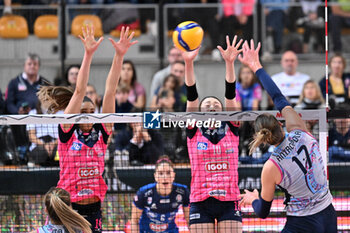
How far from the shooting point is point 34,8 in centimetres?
1441

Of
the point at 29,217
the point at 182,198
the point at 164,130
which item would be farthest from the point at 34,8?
the point at 182,198

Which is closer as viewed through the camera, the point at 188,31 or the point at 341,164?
the point at 188,31

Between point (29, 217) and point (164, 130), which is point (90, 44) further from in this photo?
point (164, 130)

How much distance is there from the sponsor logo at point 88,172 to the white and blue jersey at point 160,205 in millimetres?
1587

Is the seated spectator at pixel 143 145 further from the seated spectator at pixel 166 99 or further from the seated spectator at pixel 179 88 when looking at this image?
the seated spectator at pixel 179 88

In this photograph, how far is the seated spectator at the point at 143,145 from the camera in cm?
1092

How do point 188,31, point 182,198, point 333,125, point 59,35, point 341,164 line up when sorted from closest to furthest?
point 188,31 → point 182,198 → point 341,164 → point 333,125 → point 59,35

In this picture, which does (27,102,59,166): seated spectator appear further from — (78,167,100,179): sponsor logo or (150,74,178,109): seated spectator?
(78,167,100,179): sponsor logo

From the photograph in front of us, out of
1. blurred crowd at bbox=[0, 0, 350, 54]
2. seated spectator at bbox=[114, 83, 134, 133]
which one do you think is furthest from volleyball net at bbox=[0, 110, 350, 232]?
blurred crowd at bbox=[0, 0, 350, 54]

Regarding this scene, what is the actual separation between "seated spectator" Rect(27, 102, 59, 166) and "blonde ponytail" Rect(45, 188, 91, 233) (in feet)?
12.4

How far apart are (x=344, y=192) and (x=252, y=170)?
151 centimetres

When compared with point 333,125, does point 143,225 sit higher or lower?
lower

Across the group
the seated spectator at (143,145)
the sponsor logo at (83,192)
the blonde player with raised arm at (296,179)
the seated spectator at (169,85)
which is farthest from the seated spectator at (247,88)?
the blonde player with raised arm at (296,179)

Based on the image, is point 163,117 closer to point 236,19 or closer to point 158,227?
point 158,227
